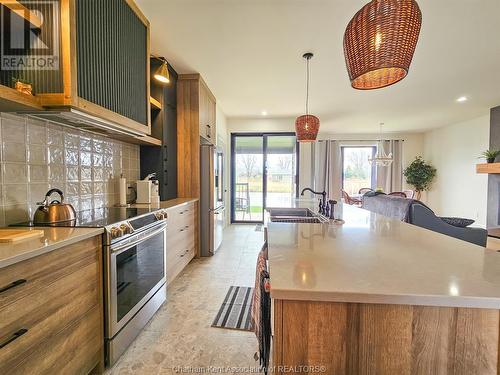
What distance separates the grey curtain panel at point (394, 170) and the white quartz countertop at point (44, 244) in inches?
297

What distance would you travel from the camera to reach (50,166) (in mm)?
1769

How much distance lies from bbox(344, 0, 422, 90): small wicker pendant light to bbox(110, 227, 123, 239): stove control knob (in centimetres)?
159

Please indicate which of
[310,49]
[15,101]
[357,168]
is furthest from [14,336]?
[357,168]

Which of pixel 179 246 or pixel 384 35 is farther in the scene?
pixel 179 246

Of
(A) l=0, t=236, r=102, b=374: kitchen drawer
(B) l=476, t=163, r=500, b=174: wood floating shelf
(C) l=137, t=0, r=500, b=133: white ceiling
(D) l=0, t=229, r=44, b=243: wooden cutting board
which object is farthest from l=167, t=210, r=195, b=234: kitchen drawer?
(B) l=476, t=163, r=500, b=174: wood floating shelf

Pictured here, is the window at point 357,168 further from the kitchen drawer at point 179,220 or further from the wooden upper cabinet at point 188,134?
the kitchen drawer at point 179,220

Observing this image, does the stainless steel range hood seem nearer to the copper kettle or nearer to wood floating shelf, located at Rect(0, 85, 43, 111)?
wood floating shelf, located at Rect(0, 85, 43, 111)

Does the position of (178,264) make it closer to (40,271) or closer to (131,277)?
(131,277)

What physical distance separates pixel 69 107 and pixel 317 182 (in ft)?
20.9

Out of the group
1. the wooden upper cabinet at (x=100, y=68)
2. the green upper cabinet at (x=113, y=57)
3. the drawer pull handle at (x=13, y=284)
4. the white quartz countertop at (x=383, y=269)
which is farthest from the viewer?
the green upper cabinet at (x=113, y=57)

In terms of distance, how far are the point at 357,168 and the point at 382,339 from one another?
7.36m

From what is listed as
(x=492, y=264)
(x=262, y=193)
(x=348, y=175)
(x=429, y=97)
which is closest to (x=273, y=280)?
(x=492, y=264)

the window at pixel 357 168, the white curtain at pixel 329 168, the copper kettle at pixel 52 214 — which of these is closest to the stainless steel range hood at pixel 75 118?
the copper kettle at pixel 52 214

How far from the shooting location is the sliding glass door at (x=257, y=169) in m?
6.33
